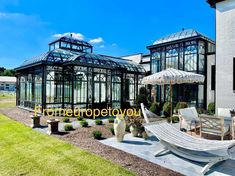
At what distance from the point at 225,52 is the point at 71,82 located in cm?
1094

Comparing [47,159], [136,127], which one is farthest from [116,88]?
[47,159]

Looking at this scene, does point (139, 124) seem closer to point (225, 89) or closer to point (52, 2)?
point (225, 89)

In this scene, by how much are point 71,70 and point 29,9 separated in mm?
5229

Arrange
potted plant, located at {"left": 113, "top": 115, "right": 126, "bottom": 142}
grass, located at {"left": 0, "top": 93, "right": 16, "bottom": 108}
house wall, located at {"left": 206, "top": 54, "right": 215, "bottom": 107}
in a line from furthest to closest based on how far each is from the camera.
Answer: grass, located at {"left": 0, "top": 93, "right": 16, "bottom": 108}
house wall, located at {"left": 206, "top": 54, "right": 215, "bottom": 107}
potted plant, located at {"left": 113, "top": 115, "right": 126, "bottom": 142}

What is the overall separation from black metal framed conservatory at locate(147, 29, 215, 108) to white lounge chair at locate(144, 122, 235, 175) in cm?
1105

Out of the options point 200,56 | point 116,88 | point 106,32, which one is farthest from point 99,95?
point 106,32

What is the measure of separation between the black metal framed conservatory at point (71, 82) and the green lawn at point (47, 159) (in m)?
6.75

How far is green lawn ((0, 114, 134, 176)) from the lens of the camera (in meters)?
4.09

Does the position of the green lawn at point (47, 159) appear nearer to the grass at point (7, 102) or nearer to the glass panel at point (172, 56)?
the glass panel at point (172, 56)

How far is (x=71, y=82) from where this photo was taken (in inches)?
569

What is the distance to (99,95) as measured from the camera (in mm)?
14609

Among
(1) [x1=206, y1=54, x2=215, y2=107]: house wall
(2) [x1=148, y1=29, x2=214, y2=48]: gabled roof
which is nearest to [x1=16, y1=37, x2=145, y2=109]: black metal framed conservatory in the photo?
(2) [x1=148, y1=29, x2=214, y2=48]: gabled roof

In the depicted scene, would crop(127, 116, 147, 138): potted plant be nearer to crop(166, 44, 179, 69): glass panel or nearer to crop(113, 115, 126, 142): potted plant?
crop(113, 115, 126, 142): potted plant

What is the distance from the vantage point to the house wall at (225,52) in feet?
32.6
